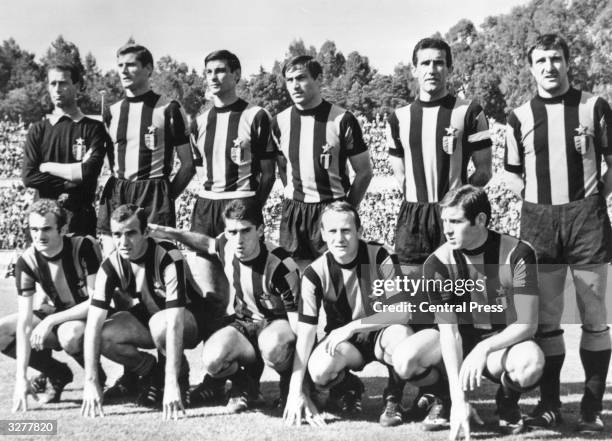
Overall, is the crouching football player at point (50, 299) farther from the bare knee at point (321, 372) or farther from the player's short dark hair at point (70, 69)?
the bare knee at point (321, 372)

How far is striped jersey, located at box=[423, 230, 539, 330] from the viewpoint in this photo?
3.56m

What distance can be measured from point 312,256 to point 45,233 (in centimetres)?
165

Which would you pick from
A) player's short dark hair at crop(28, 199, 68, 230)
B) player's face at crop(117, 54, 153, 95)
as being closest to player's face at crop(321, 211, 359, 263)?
player's short dark hair at crop(28, 199, 68, 230)

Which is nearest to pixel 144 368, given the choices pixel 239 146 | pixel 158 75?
pixel 239 146

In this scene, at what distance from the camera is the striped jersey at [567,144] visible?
3809 millimetres

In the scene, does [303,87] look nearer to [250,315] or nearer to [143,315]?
[250,315]

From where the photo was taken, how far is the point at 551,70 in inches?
151

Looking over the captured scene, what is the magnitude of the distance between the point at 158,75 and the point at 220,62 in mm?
59422

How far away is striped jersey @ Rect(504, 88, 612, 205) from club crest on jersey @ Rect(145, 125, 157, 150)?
2.40 m

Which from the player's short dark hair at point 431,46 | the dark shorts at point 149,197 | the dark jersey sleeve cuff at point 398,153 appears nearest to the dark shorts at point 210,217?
the dark shorts at point 149,197

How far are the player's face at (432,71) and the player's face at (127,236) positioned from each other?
188cm

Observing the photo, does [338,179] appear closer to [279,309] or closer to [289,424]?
[279,309]

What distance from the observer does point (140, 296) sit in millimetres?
4184

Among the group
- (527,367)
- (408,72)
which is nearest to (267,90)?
(408,72)
